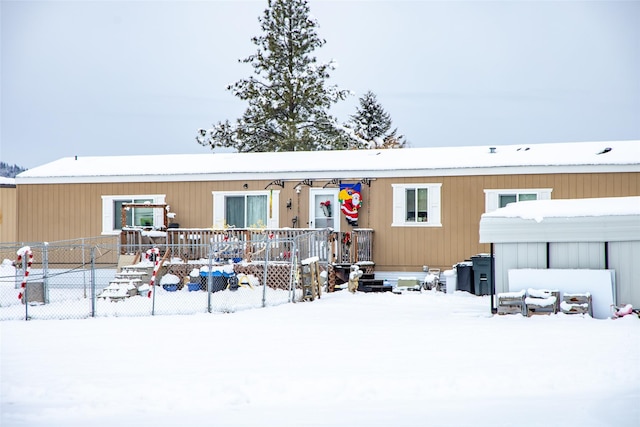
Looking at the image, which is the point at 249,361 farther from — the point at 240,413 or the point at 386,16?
the point at 386,16

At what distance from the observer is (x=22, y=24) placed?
43344 millimetres

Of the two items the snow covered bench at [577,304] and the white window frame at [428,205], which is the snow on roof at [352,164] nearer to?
the white window frame at [428,205]

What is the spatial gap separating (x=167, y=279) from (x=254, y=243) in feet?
8.42

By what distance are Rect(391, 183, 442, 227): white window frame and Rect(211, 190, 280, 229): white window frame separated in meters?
3.37

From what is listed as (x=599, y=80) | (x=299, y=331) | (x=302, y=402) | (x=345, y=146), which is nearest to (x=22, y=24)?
(x=345, y=146)

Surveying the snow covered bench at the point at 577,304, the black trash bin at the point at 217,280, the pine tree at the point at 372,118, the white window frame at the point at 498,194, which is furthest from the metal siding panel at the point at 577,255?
the pine tree at the point at 372,118

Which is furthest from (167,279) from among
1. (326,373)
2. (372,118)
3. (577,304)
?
(372,118)

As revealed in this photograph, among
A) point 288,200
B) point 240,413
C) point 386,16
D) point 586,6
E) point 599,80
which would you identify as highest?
point 386,16

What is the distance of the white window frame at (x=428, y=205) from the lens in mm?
20016

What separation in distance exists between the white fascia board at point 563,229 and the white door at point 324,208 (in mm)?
7712

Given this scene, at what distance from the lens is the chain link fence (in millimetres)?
16516

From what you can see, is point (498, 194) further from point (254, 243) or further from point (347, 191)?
point (254, 243)

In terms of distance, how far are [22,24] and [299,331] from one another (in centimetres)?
3864

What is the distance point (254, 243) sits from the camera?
1902 centimetres
